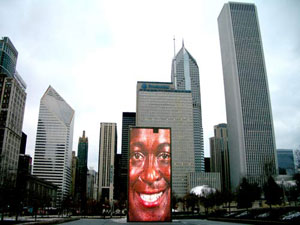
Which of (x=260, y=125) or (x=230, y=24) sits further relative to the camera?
(x=230, y=24)

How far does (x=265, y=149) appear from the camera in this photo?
179m

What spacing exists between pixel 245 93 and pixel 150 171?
5869 inches

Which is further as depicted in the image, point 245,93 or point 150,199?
point 245,93

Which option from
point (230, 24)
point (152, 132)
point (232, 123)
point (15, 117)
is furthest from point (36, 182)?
point (230, 24)

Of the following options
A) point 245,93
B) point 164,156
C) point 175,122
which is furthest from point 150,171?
point 175,122

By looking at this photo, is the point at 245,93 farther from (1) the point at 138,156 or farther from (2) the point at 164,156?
(1) the point at 138,156

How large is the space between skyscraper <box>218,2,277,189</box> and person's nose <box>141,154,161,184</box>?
137 m

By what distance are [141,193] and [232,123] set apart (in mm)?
150756

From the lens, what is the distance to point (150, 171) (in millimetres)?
48781

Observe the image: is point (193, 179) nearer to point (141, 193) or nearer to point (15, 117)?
point (15, 117)

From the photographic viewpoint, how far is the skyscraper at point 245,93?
179125 mm

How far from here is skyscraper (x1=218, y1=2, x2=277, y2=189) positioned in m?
179

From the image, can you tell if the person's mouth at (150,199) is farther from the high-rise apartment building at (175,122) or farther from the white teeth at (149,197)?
the high-rise apartment building at (175,122)

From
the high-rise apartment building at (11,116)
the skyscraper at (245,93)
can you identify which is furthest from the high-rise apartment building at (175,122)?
the high-rise apartment building at (11,116)
